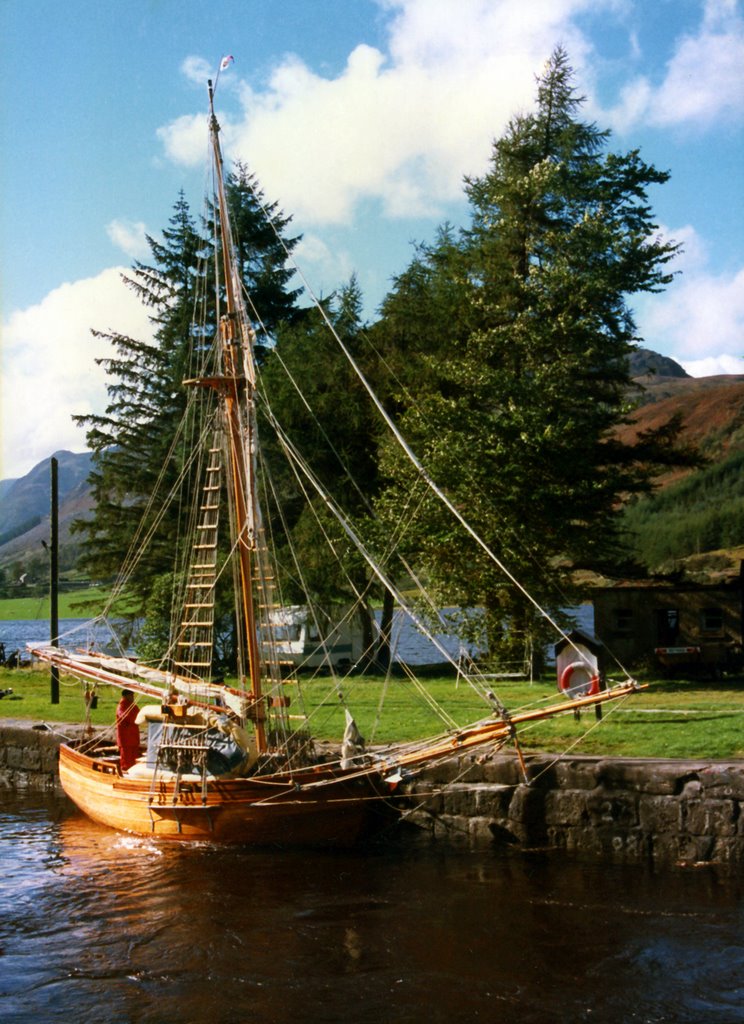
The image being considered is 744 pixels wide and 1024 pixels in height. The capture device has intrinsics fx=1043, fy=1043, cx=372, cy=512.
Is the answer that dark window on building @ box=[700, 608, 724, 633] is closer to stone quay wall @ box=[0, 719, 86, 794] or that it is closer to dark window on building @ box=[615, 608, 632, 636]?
dark window on building @ box=[615, 608, 632, 636]

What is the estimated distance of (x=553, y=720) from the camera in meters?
22.4

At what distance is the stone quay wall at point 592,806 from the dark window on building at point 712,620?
15902 mm

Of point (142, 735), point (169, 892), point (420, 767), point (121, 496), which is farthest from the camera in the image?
point (121, 496)

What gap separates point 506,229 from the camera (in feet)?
109

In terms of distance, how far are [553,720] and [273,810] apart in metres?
7.01

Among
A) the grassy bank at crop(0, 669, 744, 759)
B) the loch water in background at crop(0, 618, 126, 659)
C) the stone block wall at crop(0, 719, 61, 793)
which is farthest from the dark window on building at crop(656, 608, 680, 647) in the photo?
the stone block wall at crop(0, 719, 61, 793)

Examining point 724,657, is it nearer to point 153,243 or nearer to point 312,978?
point 312,978

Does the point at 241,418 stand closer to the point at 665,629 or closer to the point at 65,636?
the point at 65,636

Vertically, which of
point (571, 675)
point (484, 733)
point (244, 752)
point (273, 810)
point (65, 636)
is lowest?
point (273, 810)

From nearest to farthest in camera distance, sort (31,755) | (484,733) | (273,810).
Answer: (484,733) → (273,810) → (31,755)

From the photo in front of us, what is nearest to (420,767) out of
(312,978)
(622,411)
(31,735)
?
(312,978)

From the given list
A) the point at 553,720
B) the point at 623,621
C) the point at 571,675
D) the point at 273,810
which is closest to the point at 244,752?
the point at 273,810

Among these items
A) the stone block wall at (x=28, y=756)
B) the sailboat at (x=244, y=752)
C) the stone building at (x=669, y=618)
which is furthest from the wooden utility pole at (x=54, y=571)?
the stone building at (x=669, y=618)

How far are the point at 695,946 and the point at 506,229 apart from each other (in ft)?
80.8
